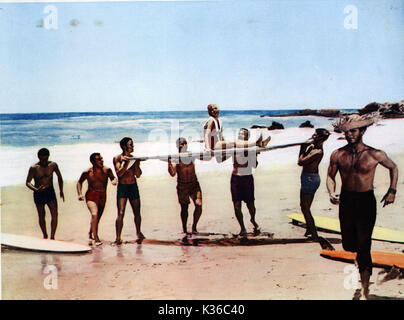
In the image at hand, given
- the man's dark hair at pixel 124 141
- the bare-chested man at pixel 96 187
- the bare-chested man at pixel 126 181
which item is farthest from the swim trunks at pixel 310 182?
the bare-chested man at pixel 96 187

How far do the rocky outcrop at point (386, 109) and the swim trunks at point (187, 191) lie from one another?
8.23ft

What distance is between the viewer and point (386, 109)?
6.84 meters

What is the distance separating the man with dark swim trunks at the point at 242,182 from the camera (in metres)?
6.61

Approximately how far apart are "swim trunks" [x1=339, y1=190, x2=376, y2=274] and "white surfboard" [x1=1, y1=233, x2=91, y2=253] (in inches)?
130

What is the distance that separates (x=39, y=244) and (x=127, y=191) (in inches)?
53.0

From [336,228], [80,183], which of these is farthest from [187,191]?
[336,228]

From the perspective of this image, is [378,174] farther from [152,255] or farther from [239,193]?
[152,255]

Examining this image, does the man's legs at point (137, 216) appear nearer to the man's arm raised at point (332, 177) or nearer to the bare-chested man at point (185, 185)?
the bare-chested man at point (185, 185)

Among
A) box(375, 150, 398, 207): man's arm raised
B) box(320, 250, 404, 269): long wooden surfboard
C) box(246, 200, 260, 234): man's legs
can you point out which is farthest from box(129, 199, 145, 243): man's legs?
box(375, 150, 398, 207): man's arm raised

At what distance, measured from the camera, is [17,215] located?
6.60 m

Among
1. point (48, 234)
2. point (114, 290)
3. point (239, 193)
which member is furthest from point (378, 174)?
point (48, 234)

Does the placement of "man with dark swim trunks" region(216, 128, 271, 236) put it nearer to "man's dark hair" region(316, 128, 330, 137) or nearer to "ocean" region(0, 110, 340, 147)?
"ocean" region(0, 110, 340, 147)

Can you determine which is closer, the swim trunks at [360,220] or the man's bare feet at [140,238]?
the swim trunks at [360,220]
